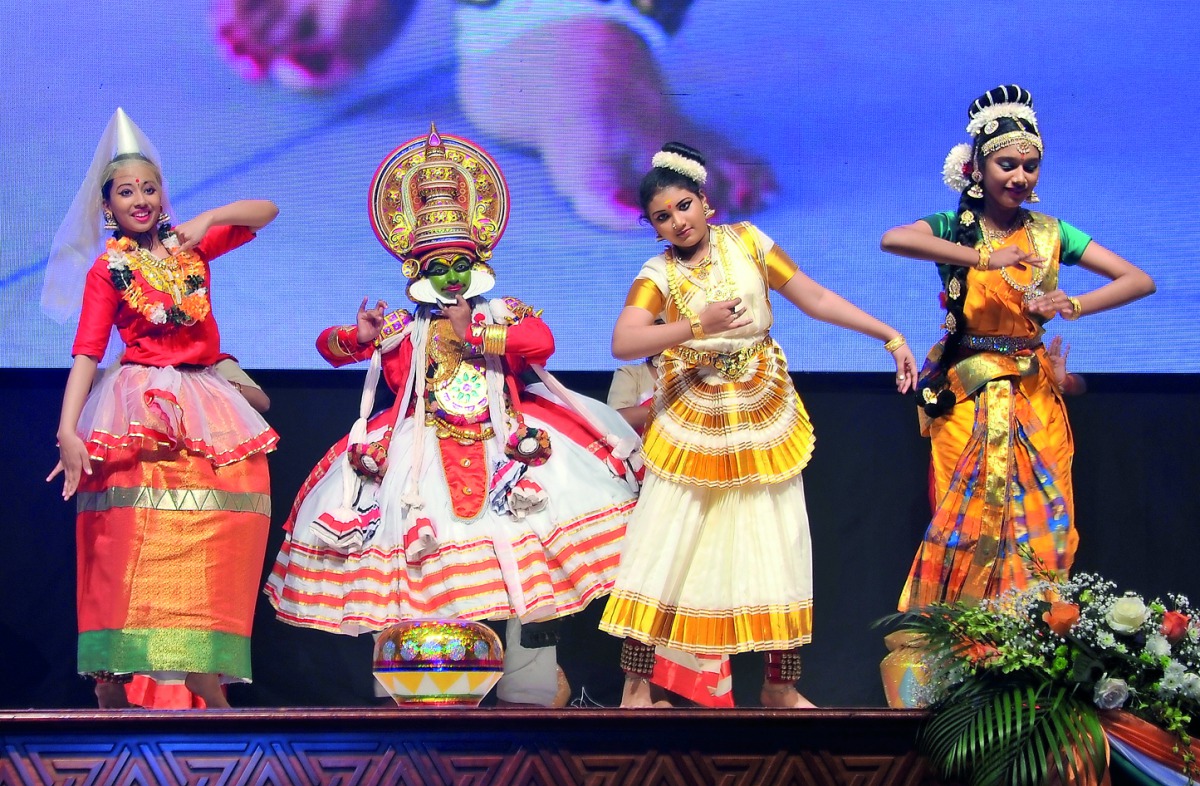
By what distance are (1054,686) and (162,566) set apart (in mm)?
2366

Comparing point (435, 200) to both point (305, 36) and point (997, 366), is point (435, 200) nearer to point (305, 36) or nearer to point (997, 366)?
point (305, 36)

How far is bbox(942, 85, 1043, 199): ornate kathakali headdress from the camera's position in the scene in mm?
4410

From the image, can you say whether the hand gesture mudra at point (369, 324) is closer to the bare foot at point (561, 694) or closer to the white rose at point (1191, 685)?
the bare foot at point (561, 694)

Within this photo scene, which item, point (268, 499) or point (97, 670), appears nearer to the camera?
point (97, 670)

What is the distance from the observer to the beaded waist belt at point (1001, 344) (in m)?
4.46

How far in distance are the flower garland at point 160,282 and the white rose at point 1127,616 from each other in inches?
101

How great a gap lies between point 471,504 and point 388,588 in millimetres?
317

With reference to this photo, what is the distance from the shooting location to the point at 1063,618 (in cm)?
340

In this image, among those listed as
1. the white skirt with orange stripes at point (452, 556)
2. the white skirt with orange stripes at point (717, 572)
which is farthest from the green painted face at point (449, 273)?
the white skirt with orange stripes at point (717, 572)

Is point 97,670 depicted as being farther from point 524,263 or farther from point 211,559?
point 524,263

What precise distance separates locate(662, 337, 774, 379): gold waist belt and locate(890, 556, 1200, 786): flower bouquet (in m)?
0.99

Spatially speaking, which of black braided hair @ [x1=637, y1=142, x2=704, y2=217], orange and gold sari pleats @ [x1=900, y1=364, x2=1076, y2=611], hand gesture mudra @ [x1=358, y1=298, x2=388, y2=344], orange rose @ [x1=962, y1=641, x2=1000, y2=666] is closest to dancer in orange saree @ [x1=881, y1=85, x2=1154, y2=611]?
orange and gold sari pleats @ [x1=900, y1=364, x2=1076, y2=611]

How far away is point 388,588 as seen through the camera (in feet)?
14.3

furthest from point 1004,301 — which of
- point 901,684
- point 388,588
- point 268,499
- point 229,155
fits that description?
point 229,155
